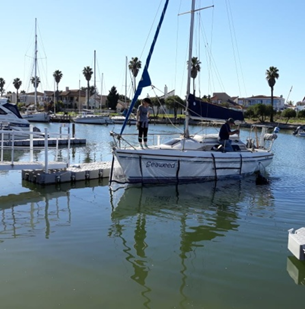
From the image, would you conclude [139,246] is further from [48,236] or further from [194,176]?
[194,176]

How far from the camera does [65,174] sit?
15.8 meters

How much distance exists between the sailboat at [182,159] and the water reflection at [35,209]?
197cm

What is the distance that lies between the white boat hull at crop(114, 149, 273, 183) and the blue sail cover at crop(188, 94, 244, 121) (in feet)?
6.45

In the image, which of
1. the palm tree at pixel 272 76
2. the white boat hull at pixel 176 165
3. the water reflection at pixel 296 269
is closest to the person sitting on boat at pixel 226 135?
the white boat hull at pixel 176 165

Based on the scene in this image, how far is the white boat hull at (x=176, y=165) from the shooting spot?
15.1 meters

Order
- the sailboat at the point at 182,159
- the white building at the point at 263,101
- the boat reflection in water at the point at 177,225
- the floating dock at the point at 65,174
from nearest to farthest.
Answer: the boat reflection in water at the point at 177,225
the sailboat at the point at 182,159
the floating dock at the point at 65,174
the white building at the point at 263,101

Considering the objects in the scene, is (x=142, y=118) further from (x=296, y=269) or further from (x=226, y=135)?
(x=296, y=269)

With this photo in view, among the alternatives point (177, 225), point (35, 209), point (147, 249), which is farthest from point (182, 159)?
point (147, 249)

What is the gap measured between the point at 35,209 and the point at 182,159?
21.5ft

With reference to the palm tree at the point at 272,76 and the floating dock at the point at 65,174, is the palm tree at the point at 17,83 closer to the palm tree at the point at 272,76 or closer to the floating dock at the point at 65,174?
the palm tree at the point at 272,76

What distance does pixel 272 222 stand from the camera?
35.9ft

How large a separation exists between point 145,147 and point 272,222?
673 centimetres

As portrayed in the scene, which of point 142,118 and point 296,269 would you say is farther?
point 142,118

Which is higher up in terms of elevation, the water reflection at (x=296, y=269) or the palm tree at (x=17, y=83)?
the palm tree at (x=17, y=83)
